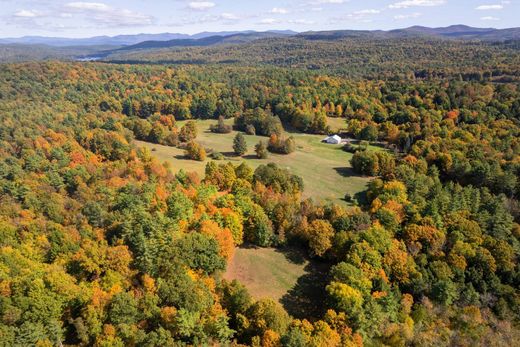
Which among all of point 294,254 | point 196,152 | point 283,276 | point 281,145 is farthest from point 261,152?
point 283,276

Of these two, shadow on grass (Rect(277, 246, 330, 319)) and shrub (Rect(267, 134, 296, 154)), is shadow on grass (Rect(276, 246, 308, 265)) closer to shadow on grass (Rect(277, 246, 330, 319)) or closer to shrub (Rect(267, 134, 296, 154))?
shadow on grass (Rect(277, 246, 330, 319))

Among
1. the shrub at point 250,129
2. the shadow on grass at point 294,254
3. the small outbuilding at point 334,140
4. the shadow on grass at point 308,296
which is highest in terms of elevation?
the shrub at point 250,129

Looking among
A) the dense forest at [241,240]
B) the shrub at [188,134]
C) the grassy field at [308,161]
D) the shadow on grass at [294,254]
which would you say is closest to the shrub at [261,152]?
the grassy field at [308,161]

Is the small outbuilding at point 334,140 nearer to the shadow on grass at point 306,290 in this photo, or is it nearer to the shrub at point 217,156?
the shrub at point 217,156

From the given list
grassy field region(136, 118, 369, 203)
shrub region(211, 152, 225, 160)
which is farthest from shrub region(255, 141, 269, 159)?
shrub region(211, 152, 225, 160)

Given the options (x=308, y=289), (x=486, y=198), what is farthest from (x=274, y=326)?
(x=486, y=198)

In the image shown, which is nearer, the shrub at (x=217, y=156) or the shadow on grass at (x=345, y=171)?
the shadow on grass at (x=345, y=171)
